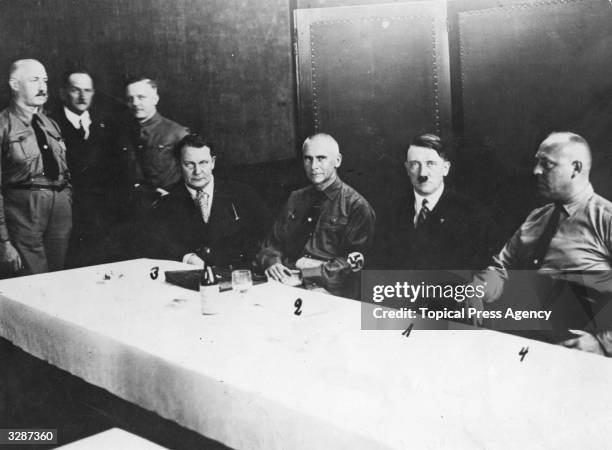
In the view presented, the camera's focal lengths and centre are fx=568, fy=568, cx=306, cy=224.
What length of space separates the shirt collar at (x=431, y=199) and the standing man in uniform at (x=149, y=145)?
4.96ft

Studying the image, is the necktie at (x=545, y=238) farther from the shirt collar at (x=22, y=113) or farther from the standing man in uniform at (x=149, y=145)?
the shirt collar at (x=22, y=113)

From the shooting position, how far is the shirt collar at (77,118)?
3438 millimetres

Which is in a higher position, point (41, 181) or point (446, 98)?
point (446, 98)

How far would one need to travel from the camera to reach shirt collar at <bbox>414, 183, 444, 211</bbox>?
309 cm

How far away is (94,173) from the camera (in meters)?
3.53

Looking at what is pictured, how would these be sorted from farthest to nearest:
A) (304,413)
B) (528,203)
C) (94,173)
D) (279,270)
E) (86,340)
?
1. (94,173)
2. (279,270)
3. (528,203)
4. (86,340)
5. (304,413)

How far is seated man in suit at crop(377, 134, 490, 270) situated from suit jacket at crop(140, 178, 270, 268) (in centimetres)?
84

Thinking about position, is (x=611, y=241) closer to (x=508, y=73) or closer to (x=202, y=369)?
(x=508, y=73)

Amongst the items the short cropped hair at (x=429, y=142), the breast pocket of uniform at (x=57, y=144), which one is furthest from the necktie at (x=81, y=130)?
the short cropped hair at (x=429, y=142)

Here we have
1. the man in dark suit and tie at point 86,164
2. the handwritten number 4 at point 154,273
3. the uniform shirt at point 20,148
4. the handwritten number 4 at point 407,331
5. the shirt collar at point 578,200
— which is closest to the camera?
the handwritten number 4 at point 407,331

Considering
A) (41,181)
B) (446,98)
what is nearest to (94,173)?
(41,181)

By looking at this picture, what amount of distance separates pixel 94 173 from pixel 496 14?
98.9 inches

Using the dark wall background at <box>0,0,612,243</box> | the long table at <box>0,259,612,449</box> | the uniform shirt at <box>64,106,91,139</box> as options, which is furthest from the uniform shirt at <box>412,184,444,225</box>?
the uniform shirt at <box>64,106,91,139</box>

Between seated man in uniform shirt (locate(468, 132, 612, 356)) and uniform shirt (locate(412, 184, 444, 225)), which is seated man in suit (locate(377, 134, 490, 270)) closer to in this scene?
uniform shirt (locate(412, 184, 444, 225))
